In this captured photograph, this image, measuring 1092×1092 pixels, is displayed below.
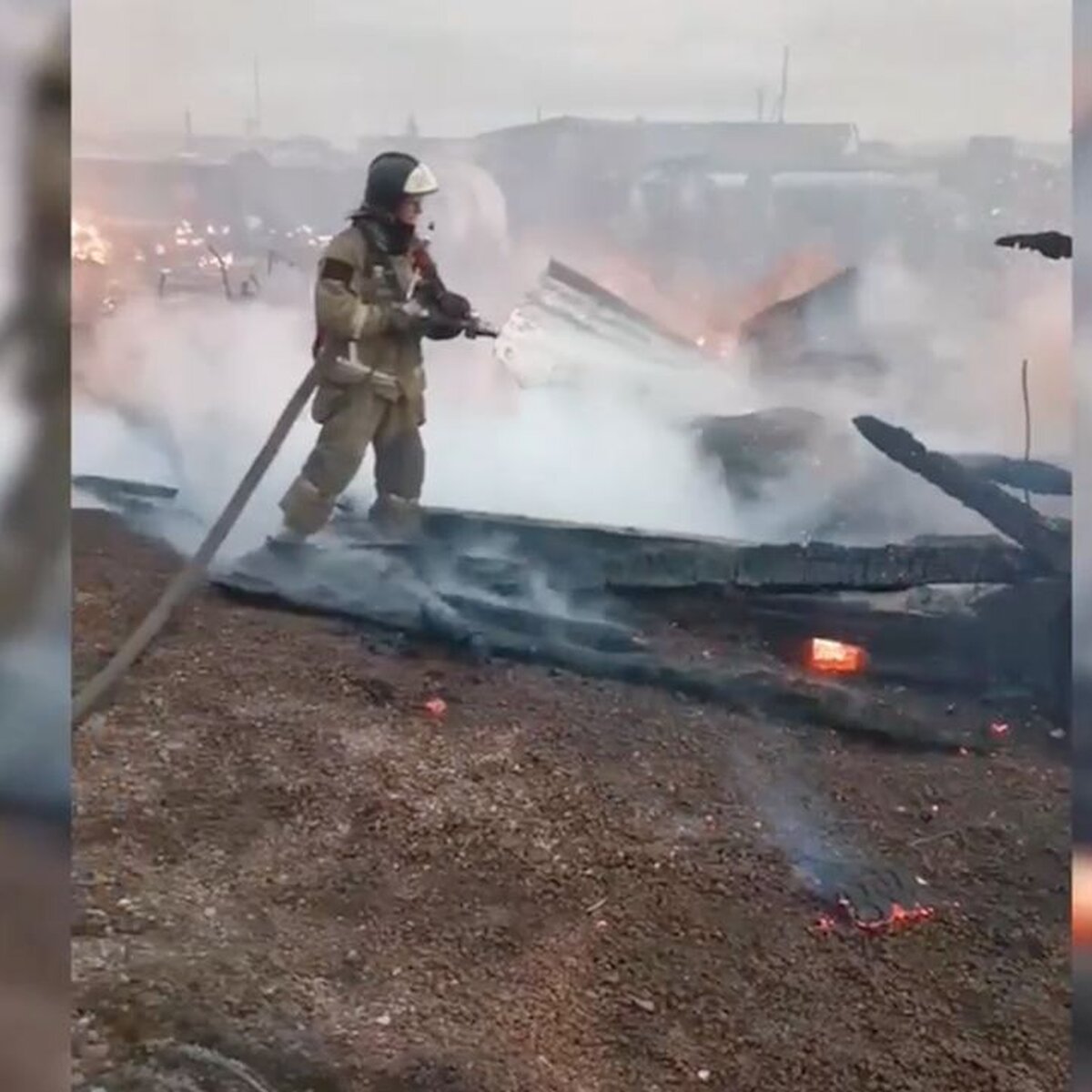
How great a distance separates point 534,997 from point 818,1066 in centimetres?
34

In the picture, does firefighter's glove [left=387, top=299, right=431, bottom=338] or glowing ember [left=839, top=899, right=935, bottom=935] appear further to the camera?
firefighter's glove [left=387, top=299, right=431, bottom=338]

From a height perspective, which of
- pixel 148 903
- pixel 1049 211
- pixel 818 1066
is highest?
pixel 1049 211

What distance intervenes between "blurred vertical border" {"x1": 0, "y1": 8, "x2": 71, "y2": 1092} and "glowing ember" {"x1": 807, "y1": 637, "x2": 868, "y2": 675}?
957 millimetres

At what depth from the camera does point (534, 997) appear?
159 cm

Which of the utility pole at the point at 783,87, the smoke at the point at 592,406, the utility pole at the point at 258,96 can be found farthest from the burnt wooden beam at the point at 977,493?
the utility pole at the point at 258,96

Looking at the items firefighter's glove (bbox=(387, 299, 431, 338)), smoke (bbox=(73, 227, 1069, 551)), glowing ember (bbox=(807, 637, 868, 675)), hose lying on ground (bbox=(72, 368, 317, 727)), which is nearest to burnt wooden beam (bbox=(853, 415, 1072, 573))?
smoke (bbox=(73, 227, 1069, 551))

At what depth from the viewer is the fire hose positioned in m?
1.71

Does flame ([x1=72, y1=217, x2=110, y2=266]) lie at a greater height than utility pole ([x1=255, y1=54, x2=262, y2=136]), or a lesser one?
lesser

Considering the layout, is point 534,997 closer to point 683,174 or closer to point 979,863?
point 979,863

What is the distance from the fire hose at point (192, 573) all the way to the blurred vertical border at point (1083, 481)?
3.10 ft

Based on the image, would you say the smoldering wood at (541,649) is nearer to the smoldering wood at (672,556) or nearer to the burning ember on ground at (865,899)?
the smoldering wood at (672,556)

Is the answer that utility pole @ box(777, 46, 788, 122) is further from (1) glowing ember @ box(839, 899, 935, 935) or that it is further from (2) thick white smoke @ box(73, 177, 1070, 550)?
(1) glowing ember @ box(839, 899, 935, 935)

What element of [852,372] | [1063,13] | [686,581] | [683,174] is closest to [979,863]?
[686,581]

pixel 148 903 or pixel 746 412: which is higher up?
pixel 746 412
